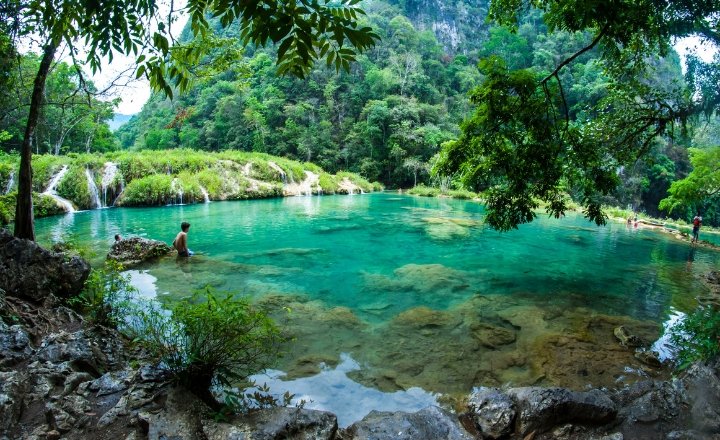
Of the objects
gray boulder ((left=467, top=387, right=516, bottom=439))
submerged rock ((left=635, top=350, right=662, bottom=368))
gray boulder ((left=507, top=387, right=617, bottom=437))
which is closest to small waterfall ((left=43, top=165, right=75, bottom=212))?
gray boulder ((left=467, top=387, right=516, bottom=439))

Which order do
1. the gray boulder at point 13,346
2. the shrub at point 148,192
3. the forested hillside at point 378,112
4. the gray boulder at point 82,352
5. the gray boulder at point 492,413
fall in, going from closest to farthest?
the gray boulder at point 13,346
the gray boulder at point 492,413
the gray boulder at point 82,352
the shrub at point 148,192
the forested hillside at point 378,112

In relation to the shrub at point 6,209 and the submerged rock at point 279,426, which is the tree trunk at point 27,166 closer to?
the submerged rock at point 279,426

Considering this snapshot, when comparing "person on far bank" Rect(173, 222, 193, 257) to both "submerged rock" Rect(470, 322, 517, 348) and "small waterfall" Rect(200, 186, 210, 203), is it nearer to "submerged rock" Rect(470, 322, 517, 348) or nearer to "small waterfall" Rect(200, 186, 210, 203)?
"submerged rock" Rect(470, 322, 517, 348)

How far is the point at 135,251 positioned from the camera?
34.5 ft

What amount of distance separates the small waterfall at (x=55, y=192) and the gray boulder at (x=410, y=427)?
24515 mm

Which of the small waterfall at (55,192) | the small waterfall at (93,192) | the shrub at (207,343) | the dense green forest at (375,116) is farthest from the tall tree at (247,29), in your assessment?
the dense green forest at (375,116)

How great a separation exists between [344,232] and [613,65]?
38.4 feet

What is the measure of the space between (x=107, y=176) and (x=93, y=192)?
1.90 m

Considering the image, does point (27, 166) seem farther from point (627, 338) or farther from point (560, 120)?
point (627, 338)

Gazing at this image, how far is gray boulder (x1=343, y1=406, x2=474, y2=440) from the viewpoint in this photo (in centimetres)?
347

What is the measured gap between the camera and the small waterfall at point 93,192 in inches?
942

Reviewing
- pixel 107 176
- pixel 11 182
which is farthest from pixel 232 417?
pixel 107 176

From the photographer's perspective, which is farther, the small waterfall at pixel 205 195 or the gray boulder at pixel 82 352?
the small waterfall at pixel 205 195

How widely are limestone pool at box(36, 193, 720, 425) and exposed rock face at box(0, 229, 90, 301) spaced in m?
1.79
